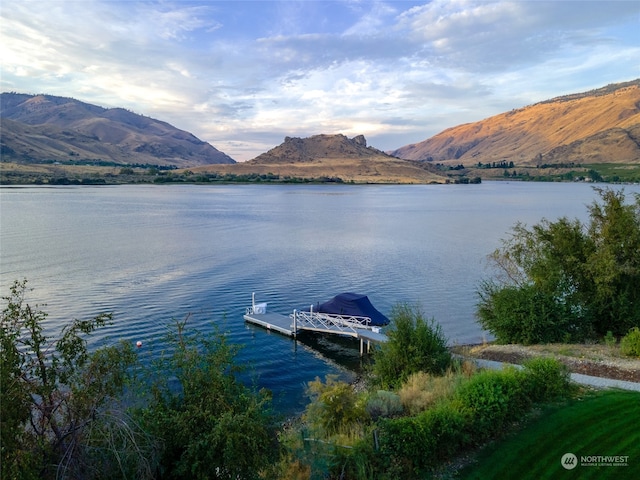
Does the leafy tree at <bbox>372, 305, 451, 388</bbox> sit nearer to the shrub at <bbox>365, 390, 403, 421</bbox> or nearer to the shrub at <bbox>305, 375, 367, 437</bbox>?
the shrub at <bbox>365, 390, 403, 421</bbox>

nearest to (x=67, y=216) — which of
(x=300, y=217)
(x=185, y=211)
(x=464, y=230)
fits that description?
(x=185, y=211)

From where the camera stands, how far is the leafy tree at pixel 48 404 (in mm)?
6102

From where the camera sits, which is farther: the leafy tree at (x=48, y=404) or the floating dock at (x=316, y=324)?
the floating dock at (x=316, y=324)

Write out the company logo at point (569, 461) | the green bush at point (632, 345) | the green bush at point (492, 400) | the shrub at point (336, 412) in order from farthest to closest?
the green bush at point (632, 345), the green bush at point (492, 400), the shrub at point (336, 412), the company logo at point (569, 461)

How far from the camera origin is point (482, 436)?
1216 cm

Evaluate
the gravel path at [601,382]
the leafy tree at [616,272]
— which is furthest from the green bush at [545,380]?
the leafy tree at [616,272]

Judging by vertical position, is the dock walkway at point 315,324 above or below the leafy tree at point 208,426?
below

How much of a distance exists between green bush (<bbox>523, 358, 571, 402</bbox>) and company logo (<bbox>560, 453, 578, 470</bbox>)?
292 cm

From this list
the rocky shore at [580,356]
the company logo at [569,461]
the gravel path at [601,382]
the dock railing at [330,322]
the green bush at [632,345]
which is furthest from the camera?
the dock railing at [330,322]

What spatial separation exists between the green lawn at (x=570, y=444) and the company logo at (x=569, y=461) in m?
0.06

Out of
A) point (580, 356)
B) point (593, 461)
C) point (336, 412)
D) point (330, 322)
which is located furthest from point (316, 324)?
point (593, 461)

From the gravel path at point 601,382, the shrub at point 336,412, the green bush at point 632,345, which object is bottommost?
the gravel path at point 601,382

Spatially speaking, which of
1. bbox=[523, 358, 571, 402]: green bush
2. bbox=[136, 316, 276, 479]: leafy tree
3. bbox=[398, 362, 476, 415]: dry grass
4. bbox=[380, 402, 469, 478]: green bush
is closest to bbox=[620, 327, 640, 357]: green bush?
bbox=[523, 358, 571, 402]: green bush

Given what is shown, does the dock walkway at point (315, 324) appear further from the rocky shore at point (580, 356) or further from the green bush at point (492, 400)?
the green bush at point (492, 400)
